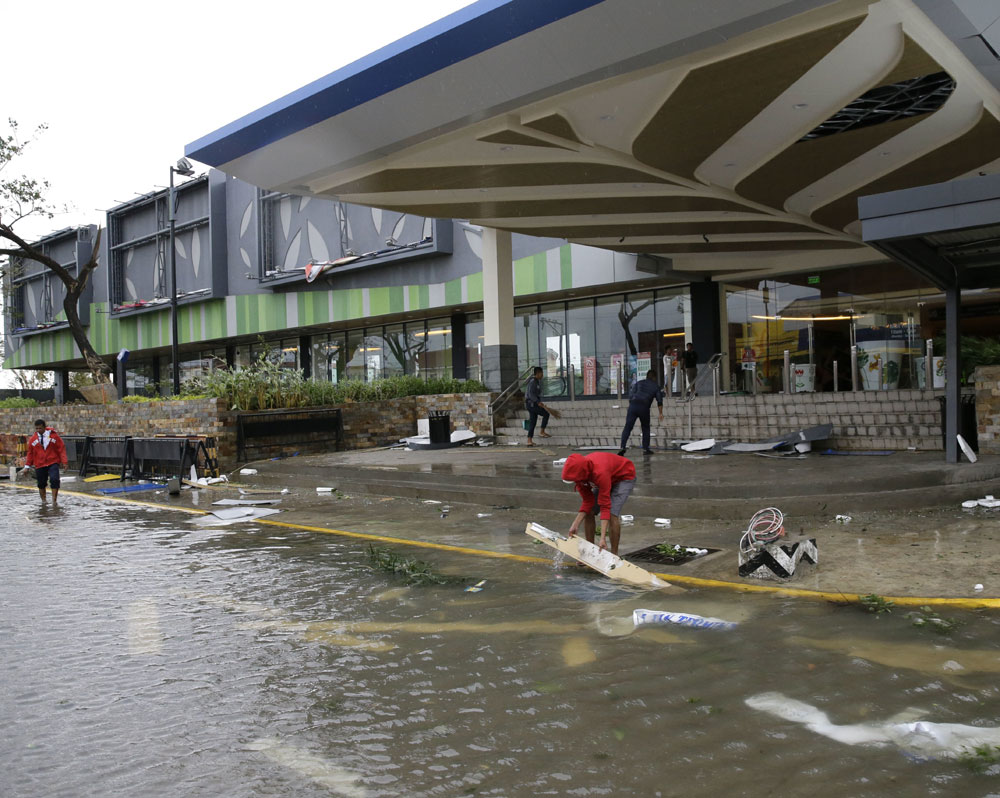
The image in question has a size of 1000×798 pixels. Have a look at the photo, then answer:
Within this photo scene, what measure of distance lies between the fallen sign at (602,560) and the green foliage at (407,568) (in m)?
Answer: 1.02

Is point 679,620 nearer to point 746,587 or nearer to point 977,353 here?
point 746,587

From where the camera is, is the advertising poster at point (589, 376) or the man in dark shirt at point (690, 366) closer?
the man in dark shirt at point (690, 366)

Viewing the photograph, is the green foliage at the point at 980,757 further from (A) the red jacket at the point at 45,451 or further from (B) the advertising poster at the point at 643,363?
(B) the advertising poster at the point at 643,363

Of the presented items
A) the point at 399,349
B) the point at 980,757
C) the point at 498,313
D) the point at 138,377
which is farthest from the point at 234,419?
the point at 138,377

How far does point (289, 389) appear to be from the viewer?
20.2 m

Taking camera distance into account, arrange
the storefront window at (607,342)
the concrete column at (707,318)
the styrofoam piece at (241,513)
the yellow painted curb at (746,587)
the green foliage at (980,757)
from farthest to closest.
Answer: the storefront window at (607,342) < the concrete column at (707,318) < the styrofoam piece at (241,513) < the yellow painted curb at (746,587) < the green foliage at (980,757)

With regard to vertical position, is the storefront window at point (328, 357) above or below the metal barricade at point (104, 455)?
above

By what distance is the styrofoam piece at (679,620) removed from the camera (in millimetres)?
5785

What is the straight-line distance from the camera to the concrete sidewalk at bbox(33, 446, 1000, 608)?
277 inches

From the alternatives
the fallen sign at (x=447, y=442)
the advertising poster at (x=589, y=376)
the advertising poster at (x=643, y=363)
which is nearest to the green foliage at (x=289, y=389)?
the fallen sign at (x=447, y=442)

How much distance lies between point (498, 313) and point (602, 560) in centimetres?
1563

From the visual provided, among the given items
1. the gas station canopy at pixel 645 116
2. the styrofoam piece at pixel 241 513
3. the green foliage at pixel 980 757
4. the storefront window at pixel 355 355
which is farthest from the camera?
the storefront window at pixel 355 355

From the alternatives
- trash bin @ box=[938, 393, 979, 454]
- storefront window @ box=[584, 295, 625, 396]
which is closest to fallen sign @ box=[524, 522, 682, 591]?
trash bin @ box=[938, 393, 979, 454]

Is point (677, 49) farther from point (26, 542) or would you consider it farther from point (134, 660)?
point (26, 542)
